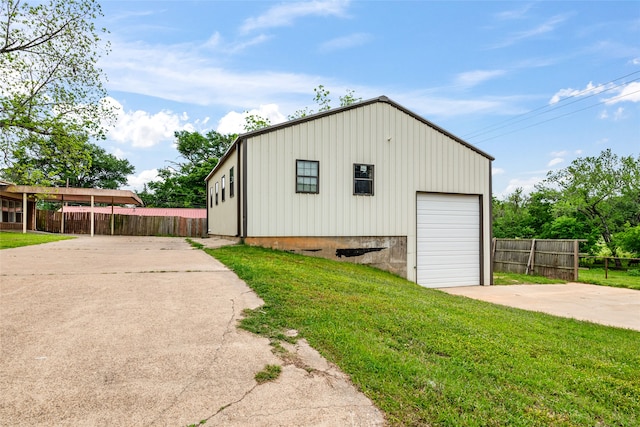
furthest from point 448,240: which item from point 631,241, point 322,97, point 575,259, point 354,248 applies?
point 631,241

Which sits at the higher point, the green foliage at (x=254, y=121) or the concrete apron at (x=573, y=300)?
the green foliage at (x=254, y=121)

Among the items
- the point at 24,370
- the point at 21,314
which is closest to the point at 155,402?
the point at 24,370

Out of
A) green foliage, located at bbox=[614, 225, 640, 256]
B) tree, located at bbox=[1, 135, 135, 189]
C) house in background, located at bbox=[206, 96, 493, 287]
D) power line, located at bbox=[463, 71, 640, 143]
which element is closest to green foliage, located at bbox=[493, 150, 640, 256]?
green foliage, located at bbox=[614, 225, 640, 256]

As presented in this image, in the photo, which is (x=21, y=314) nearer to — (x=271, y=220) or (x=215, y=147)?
(x=271, y=220)

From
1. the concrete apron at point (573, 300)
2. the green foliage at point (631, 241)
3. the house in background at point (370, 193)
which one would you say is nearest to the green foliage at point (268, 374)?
the concrete apron at point (573, 300)

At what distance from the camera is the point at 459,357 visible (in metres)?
3.37

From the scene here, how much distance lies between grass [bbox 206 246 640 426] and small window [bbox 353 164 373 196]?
6547 millimetres

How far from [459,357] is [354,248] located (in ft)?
28.2

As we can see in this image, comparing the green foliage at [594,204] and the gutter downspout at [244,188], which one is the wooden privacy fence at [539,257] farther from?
the gutter downspout at [244,188]

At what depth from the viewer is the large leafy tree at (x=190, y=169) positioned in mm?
38188

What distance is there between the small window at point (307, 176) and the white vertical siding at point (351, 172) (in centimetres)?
16

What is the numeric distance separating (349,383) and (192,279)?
4.21 metres

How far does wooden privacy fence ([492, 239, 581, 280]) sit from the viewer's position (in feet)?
50.5

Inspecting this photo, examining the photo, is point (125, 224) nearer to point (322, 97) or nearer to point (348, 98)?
point (322, 97)
